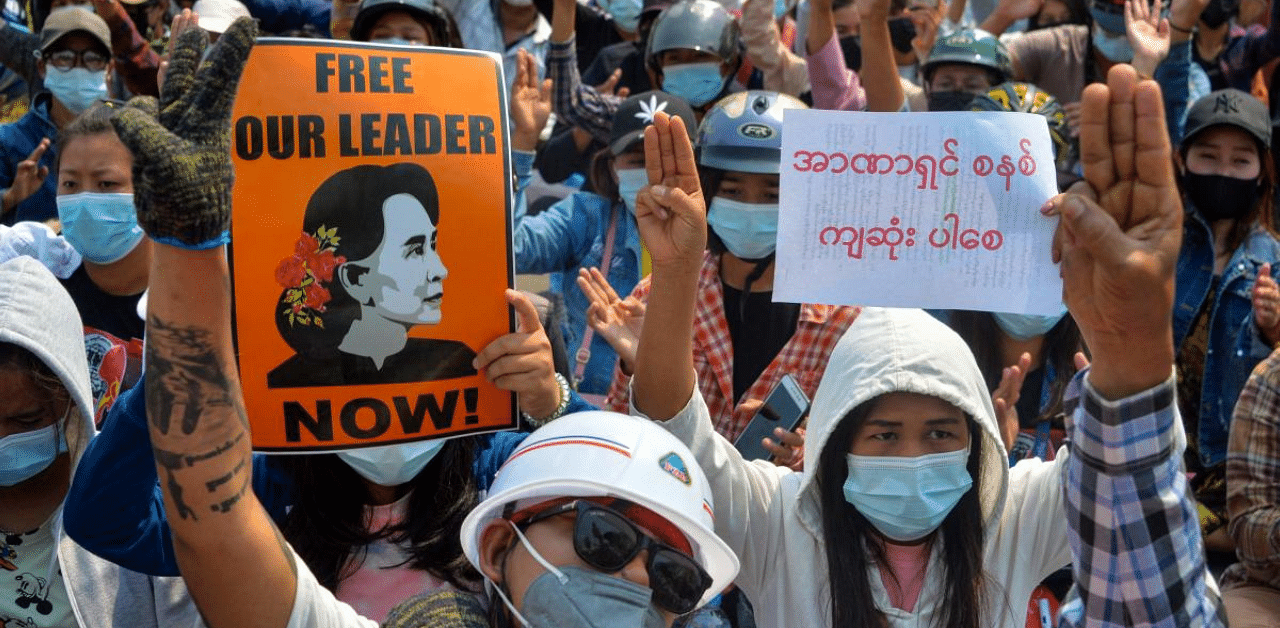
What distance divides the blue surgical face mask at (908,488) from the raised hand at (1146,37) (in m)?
2.10

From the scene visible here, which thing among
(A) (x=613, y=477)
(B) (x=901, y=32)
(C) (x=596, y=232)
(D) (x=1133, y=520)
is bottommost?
(C) (x=596, y=232)

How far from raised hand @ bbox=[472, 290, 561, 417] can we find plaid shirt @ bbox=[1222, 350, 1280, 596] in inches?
82.9

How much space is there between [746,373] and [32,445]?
2.17 m

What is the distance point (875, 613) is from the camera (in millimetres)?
3475

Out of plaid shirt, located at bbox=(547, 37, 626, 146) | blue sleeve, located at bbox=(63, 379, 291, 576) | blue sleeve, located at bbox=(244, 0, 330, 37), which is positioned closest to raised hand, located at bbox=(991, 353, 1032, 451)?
blue sleeve, located at bbox=(63, 379, 291, 576)

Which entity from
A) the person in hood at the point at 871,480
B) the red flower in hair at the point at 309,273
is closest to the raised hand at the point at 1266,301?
the person in hood at the point at 871,480

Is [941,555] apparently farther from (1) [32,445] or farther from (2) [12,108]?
(2) [12,108]

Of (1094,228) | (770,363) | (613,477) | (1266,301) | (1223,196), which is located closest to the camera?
(1094,228)

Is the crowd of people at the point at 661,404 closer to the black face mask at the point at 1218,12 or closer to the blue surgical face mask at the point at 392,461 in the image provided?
the blue surgical face mask at the point at 392,461

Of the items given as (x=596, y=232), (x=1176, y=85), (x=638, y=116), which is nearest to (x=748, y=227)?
(x=638, y=116)

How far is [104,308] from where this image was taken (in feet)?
16.1

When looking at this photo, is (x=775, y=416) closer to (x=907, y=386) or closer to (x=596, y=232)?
(x=907, y=386)

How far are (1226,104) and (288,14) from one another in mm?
4706

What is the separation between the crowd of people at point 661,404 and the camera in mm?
2402
